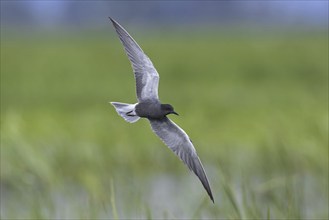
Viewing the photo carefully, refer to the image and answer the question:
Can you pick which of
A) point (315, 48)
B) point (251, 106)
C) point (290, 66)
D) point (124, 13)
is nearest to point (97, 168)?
point (251, 106)

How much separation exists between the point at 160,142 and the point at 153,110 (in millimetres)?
7063

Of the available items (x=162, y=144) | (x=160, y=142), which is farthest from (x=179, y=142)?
(x=160, y=142)

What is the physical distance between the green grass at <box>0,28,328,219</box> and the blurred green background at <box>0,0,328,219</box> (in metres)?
0.02

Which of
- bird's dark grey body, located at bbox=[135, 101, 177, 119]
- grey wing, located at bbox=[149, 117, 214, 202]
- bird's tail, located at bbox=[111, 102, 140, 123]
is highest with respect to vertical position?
bird's dark grey body, located at bbox=[135, 101, 177, 119]

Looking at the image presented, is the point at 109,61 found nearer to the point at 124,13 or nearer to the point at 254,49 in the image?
the point at 254,49

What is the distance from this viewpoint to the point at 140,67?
2270mm

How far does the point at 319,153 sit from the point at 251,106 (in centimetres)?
771

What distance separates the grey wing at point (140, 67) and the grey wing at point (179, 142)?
0.09 meters

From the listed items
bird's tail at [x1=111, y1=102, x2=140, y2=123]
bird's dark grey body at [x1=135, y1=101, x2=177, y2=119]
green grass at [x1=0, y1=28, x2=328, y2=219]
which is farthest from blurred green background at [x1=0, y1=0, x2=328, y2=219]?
bird's dark grey body at [x1=135, y1=101, x2=177, y2=119]

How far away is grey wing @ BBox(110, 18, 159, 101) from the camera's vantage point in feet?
7.23

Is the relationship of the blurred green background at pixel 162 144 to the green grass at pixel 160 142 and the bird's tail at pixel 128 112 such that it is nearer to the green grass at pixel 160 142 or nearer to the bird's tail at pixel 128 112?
the green grass at pixel 160 142

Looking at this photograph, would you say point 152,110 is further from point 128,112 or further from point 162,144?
point 162,144

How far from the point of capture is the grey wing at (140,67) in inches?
86.7

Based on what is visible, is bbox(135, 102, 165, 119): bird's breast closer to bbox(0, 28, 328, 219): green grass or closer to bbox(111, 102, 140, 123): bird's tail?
bbox(111, 102, 140, 123): bird's tail
